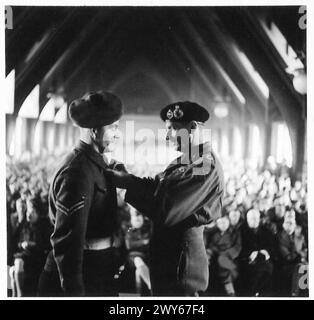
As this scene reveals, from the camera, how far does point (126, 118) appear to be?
2.14 metres

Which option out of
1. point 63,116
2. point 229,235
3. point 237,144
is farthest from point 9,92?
point 229,235

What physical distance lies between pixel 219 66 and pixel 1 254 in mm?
1369

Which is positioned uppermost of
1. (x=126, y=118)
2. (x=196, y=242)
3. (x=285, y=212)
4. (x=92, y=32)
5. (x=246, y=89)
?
(x=92, y=32)

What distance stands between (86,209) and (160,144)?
456mm

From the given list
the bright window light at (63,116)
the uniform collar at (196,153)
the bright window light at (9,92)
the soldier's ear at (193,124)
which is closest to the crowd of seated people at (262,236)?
the uniform collar at (196,153)

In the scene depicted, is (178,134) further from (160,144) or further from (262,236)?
(262,236)

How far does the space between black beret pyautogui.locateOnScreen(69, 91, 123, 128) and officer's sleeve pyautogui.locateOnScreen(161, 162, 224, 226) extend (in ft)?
1.36

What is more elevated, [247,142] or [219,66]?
[219,66]

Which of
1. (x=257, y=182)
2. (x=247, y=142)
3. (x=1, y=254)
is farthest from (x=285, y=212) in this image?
(x=1, y=254)

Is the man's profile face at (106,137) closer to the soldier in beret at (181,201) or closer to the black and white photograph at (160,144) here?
the black and white photograph at (160,144)

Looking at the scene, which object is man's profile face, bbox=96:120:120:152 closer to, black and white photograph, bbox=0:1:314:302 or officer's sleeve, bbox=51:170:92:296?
black and white photograph, bbox=0:1:314:302

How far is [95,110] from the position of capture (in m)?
2.12

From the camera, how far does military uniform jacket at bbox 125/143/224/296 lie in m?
2.10
